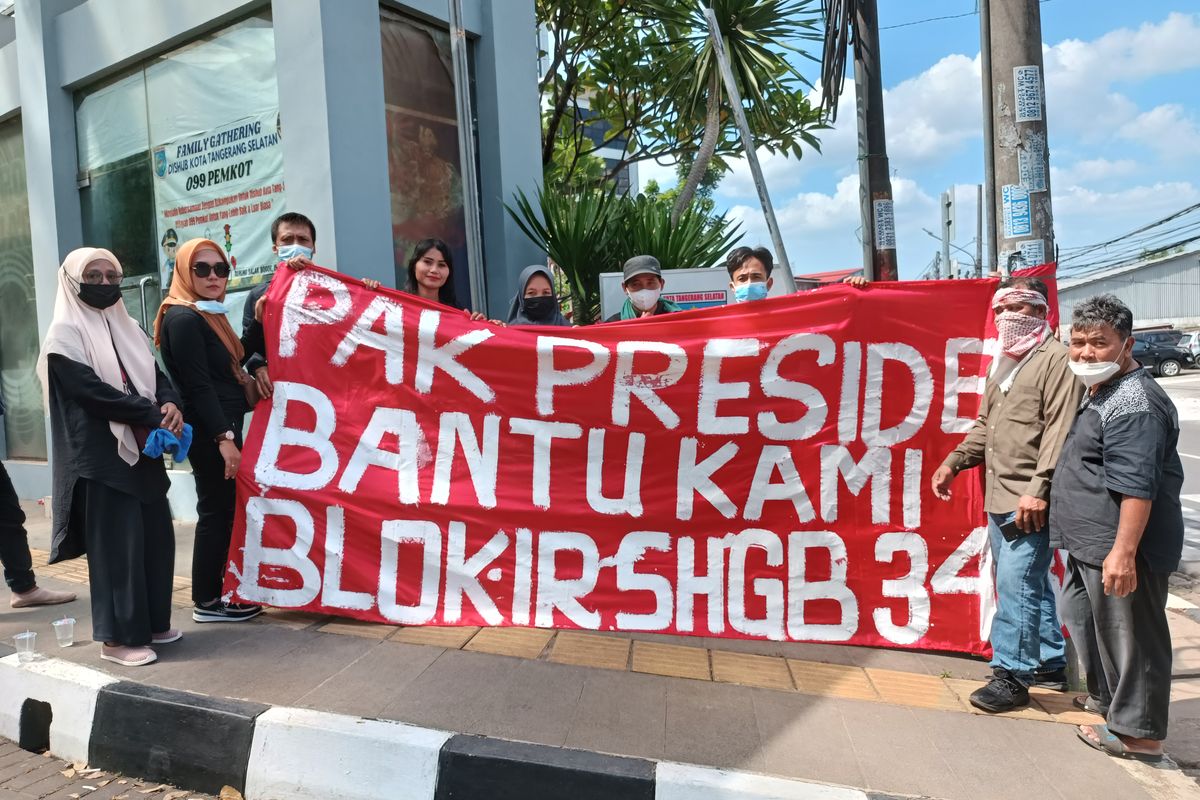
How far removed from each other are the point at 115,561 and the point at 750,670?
111 inches

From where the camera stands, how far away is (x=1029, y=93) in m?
4.27

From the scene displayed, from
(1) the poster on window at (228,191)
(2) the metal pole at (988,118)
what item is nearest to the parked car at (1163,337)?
(2) the metal pole at (988,118)

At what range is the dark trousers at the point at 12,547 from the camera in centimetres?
441

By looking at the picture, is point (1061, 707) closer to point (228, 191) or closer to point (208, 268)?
point (208, 268)

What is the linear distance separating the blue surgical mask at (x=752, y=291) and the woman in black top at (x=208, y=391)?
8.45 ft

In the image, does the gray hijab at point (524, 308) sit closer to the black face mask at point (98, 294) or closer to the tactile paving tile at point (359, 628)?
the tactile paving tile at point (359, 628)

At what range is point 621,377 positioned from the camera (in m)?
3.87

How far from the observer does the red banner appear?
371 centimetres

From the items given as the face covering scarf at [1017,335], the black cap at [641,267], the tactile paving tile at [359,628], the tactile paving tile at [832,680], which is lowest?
the tactile paving tile at [832,680]

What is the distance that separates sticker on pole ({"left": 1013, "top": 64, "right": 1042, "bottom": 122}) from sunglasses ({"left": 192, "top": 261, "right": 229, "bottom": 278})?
4209 millimetres

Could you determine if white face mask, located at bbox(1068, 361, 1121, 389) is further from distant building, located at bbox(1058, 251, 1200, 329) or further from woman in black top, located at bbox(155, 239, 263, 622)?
distant building, located at bbox(1058, 251, 1200, 329)

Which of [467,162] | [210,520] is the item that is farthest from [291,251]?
[210,520]

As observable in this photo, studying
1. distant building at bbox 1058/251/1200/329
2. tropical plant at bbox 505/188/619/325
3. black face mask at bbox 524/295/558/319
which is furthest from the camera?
distant building at bbox 1058/251/1200/329

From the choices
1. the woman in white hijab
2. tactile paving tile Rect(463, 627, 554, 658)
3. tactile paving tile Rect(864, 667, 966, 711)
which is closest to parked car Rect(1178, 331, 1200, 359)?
tactile paving tile Rect(864, 667, 966, 711)
